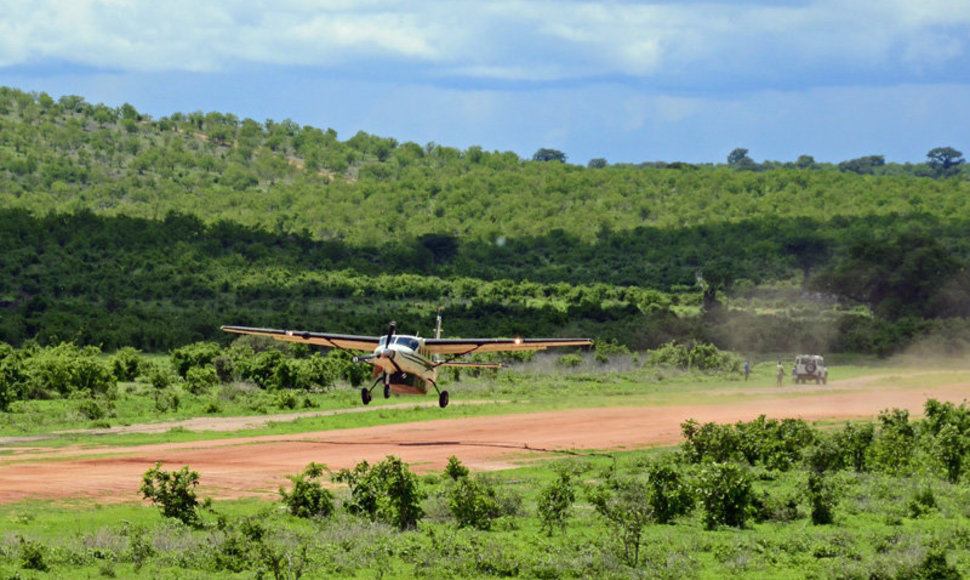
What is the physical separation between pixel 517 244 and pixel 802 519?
12148cm

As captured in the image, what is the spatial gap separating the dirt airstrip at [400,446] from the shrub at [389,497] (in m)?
4.03

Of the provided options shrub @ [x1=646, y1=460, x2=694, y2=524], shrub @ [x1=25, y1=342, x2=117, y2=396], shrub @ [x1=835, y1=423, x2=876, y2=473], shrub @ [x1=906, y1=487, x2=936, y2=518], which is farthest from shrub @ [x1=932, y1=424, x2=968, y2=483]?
shrub @ [x1=25, y1=342, x2=117, y2=396]

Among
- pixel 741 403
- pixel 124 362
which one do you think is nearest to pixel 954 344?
pixel 741 403

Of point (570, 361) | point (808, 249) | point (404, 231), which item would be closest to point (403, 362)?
point (570, 361)

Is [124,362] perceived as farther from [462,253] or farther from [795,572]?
[462,253]

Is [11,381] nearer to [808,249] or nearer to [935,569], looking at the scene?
[935,569]

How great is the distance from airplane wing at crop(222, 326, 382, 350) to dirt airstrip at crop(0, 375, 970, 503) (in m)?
3.38

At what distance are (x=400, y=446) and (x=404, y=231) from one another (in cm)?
11508

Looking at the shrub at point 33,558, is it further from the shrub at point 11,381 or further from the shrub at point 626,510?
the shrub at point 11,381

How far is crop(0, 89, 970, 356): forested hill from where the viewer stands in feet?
321

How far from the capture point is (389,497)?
23.7 meters

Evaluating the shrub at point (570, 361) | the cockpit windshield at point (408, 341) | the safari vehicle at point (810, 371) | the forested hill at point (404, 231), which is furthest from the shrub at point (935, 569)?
the forested hill at point (404, 231)

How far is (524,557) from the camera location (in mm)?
20375

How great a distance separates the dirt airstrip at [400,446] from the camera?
28750mm
